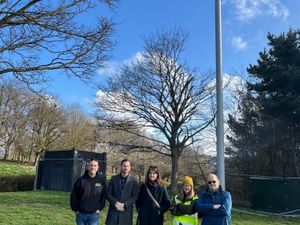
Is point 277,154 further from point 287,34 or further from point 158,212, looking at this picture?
point 158,212

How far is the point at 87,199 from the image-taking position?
6.50 meters

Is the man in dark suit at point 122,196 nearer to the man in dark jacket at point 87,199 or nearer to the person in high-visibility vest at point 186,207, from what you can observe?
the man in dark jacket at point 87,199

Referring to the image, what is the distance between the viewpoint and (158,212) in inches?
251

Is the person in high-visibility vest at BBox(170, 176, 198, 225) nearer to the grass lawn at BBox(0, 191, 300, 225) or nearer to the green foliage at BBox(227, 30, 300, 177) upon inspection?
the grass lawn at BBox(0, 191, 300, 225)

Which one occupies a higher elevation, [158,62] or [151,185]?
[158,62]

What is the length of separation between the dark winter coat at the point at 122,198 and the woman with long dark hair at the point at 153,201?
180mm

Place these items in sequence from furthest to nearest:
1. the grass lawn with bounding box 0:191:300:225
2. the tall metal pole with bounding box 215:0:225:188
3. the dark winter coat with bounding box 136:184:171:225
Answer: the grass lawn with bounding box 0:191:300:225
the tall metal pole with bounding box 215:0:225:188
the dark winter coat with bounding box 136:184:171:225

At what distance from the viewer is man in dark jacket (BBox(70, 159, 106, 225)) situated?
256 inches

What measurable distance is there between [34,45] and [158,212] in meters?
6.94

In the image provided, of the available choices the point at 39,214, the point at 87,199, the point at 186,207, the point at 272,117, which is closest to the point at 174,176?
the point at 272,117

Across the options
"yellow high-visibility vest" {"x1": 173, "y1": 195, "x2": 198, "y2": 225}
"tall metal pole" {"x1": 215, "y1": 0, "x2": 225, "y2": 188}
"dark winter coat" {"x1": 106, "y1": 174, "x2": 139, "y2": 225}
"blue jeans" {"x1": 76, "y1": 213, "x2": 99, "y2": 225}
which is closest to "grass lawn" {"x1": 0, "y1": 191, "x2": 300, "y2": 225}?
"tall metal pole" {"x1": 215, "y1": 0, "x2": 225, "y2": 188}

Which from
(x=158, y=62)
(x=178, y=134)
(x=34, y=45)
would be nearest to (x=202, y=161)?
(x=178, y=134)

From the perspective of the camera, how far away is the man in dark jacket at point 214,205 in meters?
5.63

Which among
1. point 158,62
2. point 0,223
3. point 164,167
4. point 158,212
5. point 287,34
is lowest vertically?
point 0,223
